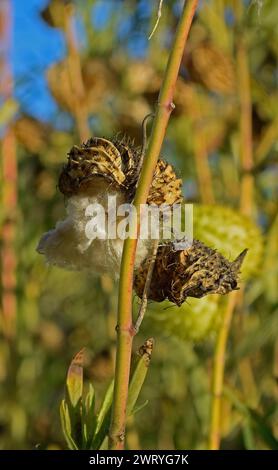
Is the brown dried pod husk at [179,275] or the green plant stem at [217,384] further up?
the brown dried pod husk at [179,275]

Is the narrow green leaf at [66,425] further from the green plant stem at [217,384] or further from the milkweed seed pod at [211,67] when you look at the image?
the milkweed seed pod at [211,67]

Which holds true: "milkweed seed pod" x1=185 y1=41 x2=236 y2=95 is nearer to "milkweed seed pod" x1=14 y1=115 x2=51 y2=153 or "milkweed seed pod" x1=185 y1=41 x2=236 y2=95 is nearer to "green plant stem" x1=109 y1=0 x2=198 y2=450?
"milkweed seed pod" x1=14 y1=115 x2=51 y2=153

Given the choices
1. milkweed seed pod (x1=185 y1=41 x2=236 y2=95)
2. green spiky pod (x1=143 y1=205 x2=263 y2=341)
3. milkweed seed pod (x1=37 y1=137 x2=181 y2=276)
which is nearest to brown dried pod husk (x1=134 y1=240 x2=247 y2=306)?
milkweed seed pod (x1=37 y1=137 x2=181 y2=276)

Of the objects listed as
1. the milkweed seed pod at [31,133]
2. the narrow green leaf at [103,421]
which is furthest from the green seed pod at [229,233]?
the milkweed seed pod at [31,133]

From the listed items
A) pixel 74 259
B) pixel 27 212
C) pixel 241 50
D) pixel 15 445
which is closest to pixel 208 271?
pixel 74 259

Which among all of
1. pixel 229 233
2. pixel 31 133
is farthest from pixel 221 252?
pixel 31 133

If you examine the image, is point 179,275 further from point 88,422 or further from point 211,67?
point 211,67
